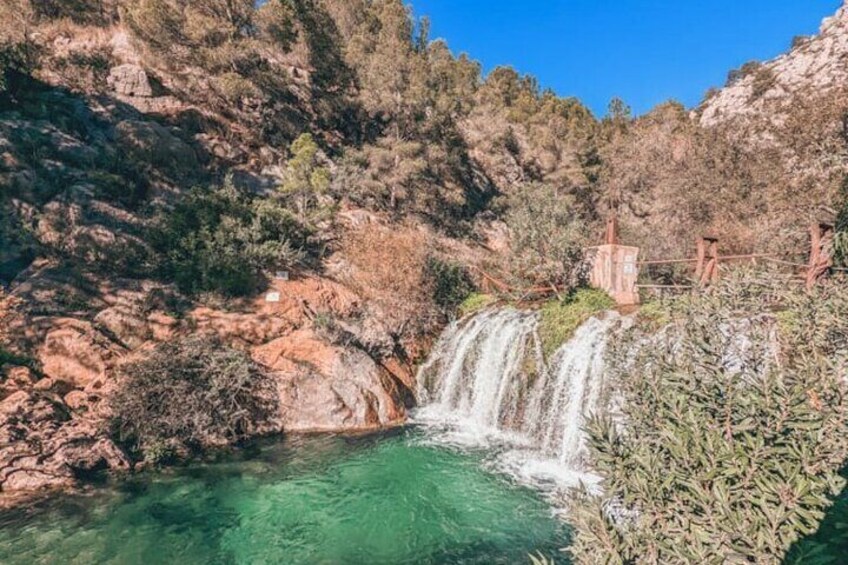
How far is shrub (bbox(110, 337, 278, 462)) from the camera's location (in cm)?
1077

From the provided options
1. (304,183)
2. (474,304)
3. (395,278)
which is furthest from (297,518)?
(304,183)

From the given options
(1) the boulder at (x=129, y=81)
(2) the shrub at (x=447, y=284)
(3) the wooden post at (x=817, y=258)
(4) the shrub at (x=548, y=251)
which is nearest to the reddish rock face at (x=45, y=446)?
(2) the shrub at (x=447, y=284)

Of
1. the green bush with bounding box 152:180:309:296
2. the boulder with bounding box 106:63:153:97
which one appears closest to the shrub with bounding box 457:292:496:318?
the green bush with bounding box 152:180:309:296

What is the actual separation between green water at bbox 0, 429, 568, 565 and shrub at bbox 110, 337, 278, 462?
3.56 feet

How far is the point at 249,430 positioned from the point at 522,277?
434 inches

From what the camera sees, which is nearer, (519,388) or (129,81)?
(519,388)

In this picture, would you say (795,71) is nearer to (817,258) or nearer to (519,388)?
(817,258)

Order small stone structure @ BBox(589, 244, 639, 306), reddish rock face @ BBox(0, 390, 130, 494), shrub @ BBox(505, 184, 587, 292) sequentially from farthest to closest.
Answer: shrub @ BBox(505, 184, 587, 292) → small stone structure @ BBox(589, 244, 639, 306) → reddish rock face @ BBox(0, 390, 130, 494)

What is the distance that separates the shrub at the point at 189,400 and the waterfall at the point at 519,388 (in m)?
5.25

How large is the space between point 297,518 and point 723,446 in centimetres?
805

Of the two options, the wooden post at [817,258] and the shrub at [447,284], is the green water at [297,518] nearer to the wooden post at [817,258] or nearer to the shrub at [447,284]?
the wooden post at [817,258]

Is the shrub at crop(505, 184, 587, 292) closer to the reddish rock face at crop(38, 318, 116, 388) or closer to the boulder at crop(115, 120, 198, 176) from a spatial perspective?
the reddish rock face at crop(38, 318, 116, 388)

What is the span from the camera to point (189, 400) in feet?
37.3

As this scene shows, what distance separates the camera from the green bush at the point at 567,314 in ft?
42.9
